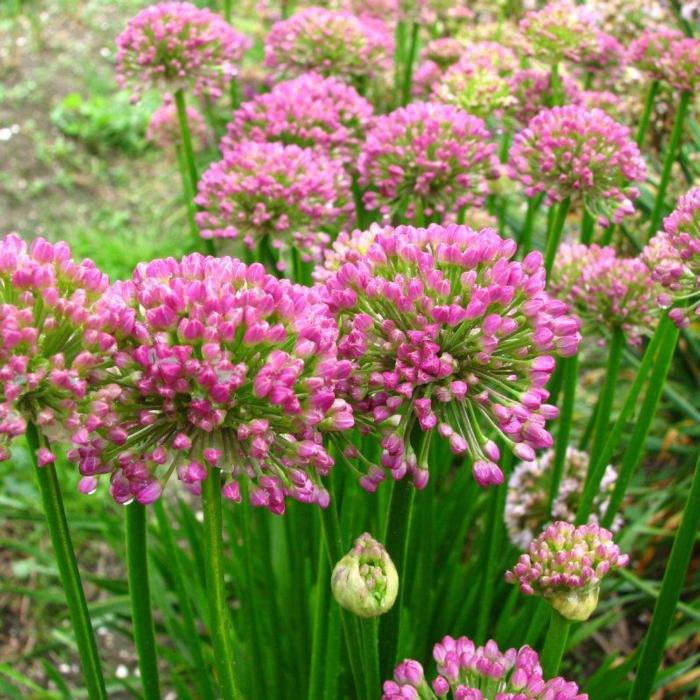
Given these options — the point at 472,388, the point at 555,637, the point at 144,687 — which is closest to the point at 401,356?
the point at 472,388

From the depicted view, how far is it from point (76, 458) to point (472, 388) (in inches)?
18.3

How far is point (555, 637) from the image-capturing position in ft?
3.84

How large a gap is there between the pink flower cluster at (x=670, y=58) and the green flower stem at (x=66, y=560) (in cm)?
178

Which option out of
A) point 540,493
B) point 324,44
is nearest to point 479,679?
point 540,493

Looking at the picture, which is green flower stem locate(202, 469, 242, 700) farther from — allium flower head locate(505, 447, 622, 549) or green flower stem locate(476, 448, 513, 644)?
allium flower head locate(505, 447, 622, 549)

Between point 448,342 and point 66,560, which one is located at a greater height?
point 448,342

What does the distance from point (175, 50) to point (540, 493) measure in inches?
59.1

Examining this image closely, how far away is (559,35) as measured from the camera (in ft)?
7.83

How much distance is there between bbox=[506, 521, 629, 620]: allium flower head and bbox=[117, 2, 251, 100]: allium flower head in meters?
1.56

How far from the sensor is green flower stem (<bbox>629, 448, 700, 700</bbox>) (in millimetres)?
1277

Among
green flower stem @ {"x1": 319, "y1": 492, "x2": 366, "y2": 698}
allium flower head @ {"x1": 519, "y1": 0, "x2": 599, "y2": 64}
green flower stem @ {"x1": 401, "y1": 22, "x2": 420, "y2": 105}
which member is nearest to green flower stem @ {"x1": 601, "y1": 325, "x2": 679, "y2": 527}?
green flower stem @ {"x1": 319, "y1": 492, "x2": 366, "y2": 698}

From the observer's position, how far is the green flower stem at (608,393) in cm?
187

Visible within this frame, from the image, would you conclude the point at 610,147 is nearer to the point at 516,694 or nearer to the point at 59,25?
the point at 516,694

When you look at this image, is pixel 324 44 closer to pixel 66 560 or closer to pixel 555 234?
pixel 555 234
